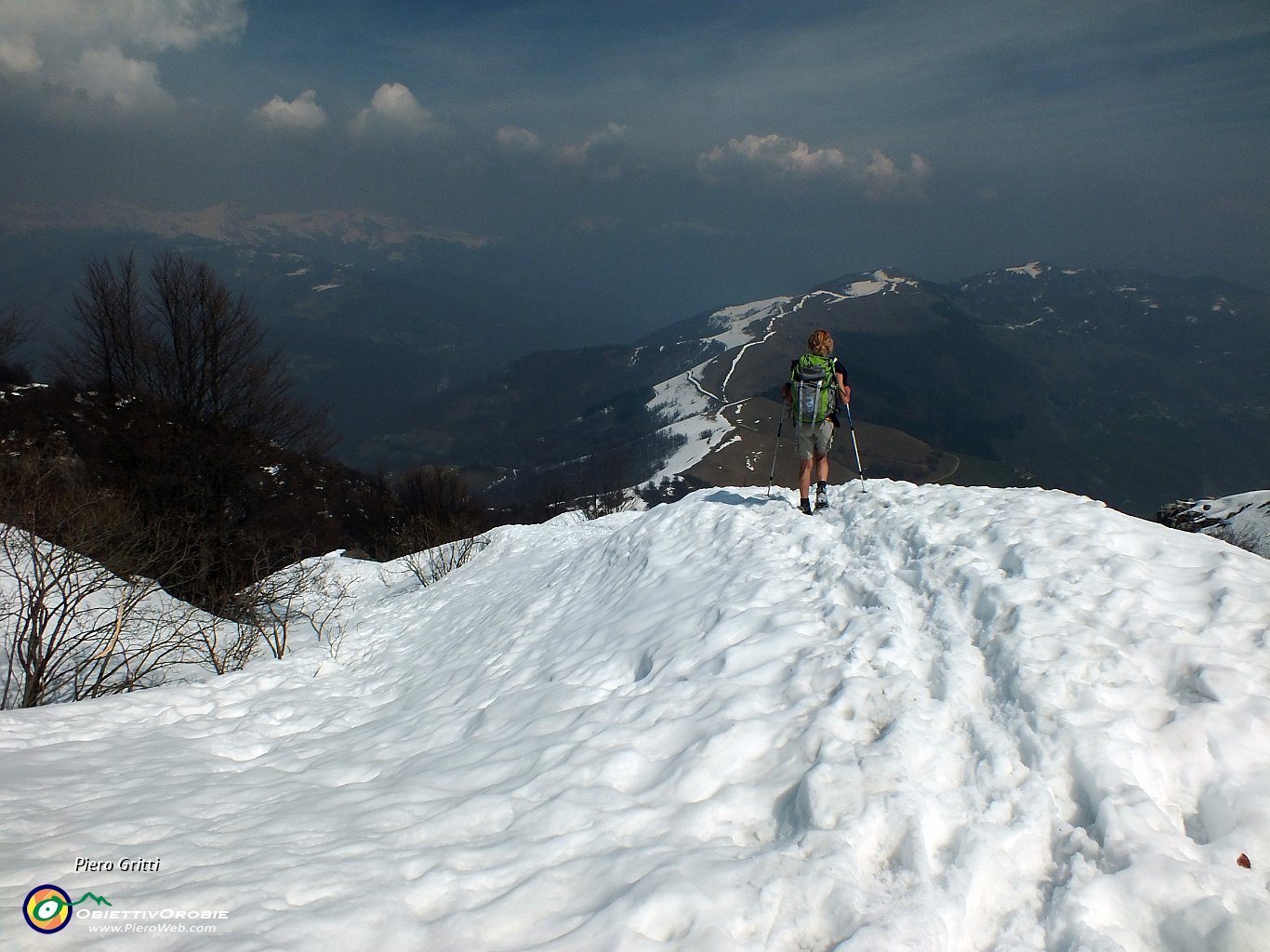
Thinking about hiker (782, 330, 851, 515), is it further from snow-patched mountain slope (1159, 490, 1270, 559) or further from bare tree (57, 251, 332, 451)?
bare tree (57, 251, 332, 451)

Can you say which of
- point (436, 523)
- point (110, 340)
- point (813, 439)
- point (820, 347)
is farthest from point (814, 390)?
point (110, 340)

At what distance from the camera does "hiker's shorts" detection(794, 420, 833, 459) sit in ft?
38.4

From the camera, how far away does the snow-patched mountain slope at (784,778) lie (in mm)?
3793

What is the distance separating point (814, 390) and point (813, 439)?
99 cm

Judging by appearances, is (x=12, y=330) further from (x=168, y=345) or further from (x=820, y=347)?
(x=820, y=347)

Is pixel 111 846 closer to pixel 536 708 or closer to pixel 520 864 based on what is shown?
pixel 520 864

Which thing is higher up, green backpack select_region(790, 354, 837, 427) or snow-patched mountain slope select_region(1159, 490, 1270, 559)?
green backpack select_region(790, 354, 837, 427)

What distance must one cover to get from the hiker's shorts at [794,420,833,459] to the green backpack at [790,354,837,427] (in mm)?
123

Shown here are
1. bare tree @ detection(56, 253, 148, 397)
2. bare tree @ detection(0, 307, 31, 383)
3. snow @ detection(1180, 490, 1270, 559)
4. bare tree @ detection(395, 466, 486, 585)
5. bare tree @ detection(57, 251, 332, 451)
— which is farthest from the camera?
bare tree @ detection(0, 307, 31, 383)

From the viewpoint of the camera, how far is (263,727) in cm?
940

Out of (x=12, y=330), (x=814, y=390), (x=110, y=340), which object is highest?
(x=12, y=330)

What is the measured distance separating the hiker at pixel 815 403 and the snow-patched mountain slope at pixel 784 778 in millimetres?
2507

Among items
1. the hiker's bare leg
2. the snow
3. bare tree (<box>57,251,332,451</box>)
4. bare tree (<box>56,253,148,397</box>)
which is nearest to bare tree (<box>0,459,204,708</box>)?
bare tree (<box>57,251,332,451</box>)

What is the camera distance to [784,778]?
505cm
